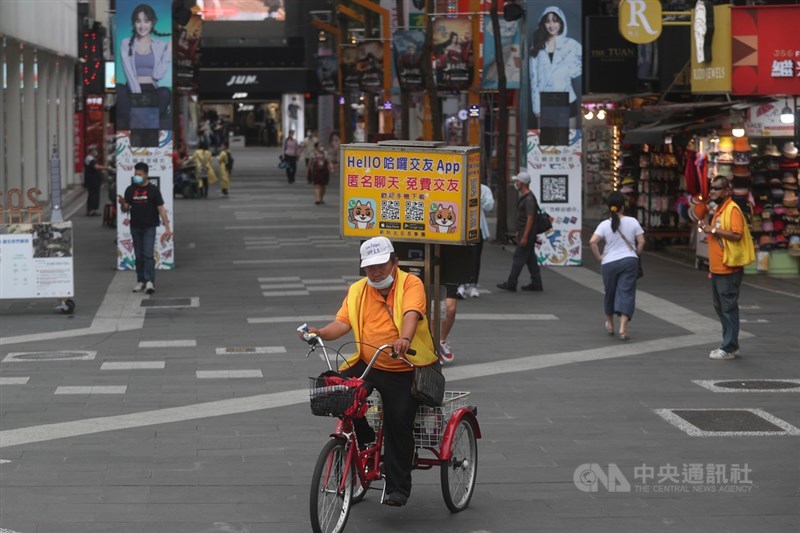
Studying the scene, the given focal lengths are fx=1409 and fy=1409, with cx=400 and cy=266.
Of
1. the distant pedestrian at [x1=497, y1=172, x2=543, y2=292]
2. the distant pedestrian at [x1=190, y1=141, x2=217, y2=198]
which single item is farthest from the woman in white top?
the distant pedestrian at [x1=190, y1=141, x2=217, y2=198]

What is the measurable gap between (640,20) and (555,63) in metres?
1.91

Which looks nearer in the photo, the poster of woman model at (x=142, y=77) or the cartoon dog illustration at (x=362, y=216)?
the cartoon dog illustration at (x=362, y=216)

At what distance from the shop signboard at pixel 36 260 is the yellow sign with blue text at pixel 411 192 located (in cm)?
770

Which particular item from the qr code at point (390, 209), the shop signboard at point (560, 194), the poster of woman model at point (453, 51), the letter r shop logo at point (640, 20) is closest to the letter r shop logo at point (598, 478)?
the qr code at point (390, 209)

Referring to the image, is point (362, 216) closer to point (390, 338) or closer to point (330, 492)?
point (390, 338)

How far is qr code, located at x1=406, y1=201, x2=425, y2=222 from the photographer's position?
453 inches

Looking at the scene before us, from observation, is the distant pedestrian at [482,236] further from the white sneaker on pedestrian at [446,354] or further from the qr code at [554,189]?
the qr code at [554,189]

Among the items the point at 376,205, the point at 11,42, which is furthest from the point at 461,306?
the point at 11,42

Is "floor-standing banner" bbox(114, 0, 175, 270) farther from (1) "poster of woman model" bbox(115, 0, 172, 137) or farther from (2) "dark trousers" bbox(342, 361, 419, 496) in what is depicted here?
(2) "dark trousers" bbox(342, 361, 419, 496)

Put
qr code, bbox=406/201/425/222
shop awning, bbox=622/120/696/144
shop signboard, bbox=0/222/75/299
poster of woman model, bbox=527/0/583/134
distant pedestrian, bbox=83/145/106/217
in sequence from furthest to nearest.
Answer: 1. distant pedestrian, bbox=83/145/106/217
2. shop awning, bbox=622/120/696/144
3. poster of woman model, bbox=527/0/583/134
4. shop signboard, bbox=0/222/75/299
5. qr code, bbox=406/201/425/222

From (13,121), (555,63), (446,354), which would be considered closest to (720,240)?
(446,354)

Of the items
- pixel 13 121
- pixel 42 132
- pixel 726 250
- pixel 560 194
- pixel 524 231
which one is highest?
pixel 13 121

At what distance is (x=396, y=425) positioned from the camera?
8617 mm

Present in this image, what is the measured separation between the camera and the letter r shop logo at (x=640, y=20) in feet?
79.7
